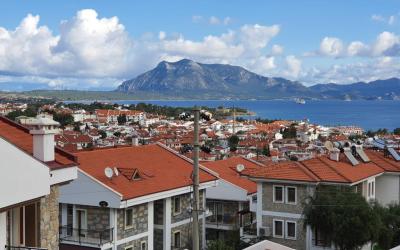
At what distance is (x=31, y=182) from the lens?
10.2 m

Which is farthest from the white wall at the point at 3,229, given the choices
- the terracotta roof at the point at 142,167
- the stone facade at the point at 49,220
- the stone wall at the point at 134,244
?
the stone wall at the point at 134,244

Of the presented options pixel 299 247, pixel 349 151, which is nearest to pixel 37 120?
pixel 299 247

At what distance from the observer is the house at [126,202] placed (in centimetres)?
A: 2338

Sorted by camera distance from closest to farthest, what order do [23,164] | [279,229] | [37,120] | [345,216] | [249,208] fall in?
[23,164]
[37,120]
[345,216]
[279,229]
[249,208]

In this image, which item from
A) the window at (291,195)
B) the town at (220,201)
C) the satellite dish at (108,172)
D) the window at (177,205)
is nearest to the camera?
the town at (220,201)

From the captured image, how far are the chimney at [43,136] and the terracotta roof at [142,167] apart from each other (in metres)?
11.5

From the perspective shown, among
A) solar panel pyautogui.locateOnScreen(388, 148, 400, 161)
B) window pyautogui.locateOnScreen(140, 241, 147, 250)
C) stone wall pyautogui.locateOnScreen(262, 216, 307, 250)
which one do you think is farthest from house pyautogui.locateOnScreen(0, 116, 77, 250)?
solar panel pyautogui.locateOnScreen(388, 148, 400, 161)

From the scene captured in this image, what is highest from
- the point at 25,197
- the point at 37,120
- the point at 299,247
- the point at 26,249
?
the point at 37,120

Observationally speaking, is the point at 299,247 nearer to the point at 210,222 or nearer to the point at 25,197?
the point at 210,222

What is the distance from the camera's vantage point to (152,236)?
1011 inches

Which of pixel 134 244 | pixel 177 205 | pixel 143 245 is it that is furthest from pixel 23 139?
pixel 177 205

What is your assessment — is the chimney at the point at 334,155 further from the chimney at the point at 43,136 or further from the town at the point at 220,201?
the chimney at the point at 43,136

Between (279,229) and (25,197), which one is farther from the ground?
(25,197)

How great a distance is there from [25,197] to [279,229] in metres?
20.8
